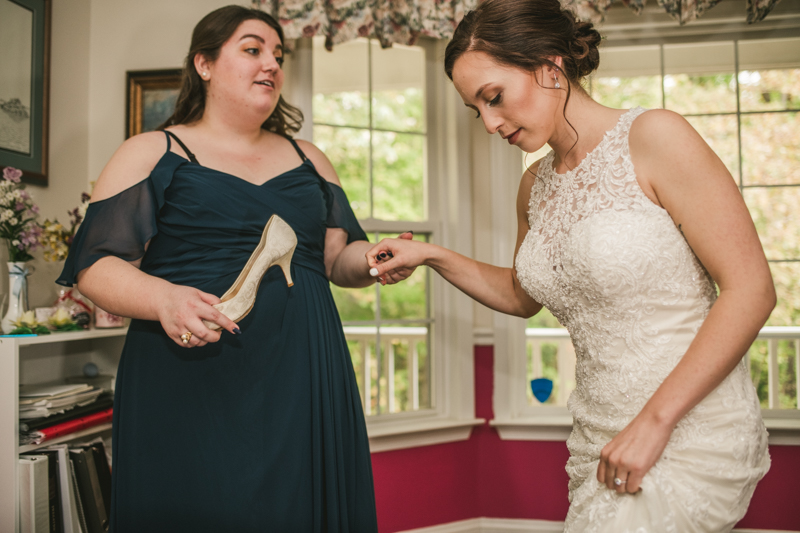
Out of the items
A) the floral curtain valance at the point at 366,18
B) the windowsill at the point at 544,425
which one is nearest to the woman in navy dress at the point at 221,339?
the floral curtain valance at the point at 366,18

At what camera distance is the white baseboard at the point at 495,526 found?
2.70m

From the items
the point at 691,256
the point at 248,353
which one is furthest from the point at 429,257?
the point at 691,256

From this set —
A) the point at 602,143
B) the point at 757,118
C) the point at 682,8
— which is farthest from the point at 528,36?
the point at 757,118

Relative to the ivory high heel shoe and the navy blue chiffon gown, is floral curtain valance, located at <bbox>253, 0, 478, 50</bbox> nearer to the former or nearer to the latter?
the navy blue chiffon gown

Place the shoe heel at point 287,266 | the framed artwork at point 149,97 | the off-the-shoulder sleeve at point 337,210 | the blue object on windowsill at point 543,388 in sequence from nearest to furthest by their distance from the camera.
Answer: the shoe heel at point 287,266
the off-the-shoulder sleeve at point 337,210
the framed artwork at point 149,97
the blue object on windowsill at point 543,388

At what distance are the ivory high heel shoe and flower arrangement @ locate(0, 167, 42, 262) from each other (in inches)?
45.3

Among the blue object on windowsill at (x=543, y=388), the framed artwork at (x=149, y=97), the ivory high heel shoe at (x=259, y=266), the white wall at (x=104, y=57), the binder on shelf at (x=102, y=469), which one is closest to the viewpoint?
the ivory high heel shoe at (x=259, y=266)

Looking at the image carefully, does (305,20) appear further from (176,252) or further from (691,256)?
(691,256)

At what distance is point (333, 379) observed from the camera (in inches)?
51.4

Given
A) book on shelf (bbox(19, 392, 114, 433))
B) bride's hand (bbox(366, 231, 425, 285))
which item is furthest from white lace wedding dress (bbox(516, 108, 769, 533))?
book on shelf (bbox(19, 392, 114, 433))

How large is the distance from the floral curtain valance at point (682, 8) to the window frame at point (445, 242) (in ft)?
2.32

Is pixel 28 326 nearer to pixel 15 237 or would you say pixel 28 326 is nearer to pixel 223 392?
pixel 15 237

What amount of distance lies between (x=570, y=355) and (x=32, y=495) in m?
3.13

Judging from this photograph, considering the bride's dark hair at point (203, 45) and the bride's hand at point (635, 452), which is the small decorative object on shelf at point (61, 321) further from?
the bride's hand at point (635, 452)
